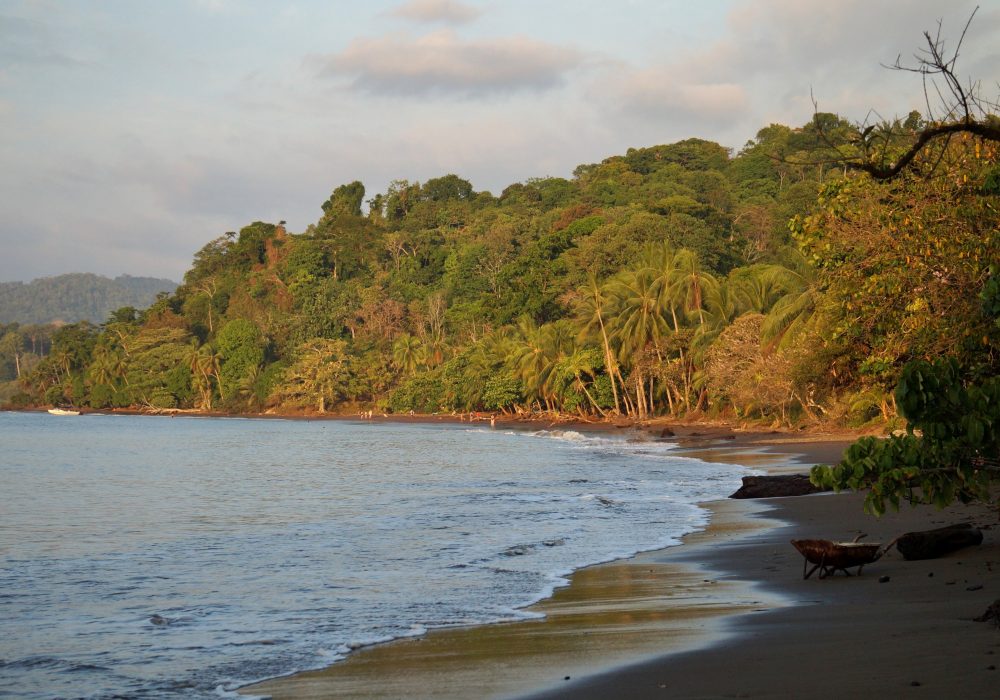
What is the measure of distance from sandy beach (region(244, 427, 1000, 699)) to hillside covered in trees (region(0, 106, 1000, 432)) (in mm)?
2092

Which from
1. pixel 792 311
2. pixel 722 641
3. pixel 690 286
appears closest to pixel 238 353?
pixel 690 286

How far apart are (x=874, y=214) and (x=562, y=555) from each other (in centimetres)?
588

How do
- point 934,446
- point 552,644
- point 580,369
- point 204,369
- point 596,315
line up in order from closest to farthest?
point 934,446 → point 552,644 → point 596,315 → point 580,369 → point 204,369

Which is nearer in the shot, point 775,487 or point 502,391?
point 775,487

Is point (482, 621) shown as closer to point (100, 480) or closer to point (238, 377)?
point (100, 480)

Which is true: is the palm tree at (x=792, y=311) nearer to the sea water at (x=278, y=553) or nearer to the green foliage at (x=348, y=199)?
the sea water at (x=278, y=553)

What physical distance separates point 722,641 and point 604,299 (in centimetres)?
4782

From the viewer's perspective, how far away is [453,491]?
888 inches

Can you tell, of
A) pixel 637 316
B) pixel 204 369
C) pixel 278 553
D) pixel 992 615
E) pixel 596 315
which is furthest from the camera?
pixel 204 369

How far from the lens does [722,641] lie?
22.4 feet

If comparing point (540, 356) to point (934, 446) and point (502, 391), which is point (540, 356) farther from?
point (934, 446)

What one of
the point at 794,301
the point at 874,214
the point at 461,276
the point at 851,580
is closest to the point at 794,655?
the point at 851,580

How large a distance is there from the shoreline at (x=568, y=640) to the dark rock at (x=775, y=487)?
6.90 metres

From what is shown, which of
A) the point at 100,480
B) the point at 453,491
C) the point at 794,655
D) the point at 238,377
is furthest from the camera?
the point at 238,377
